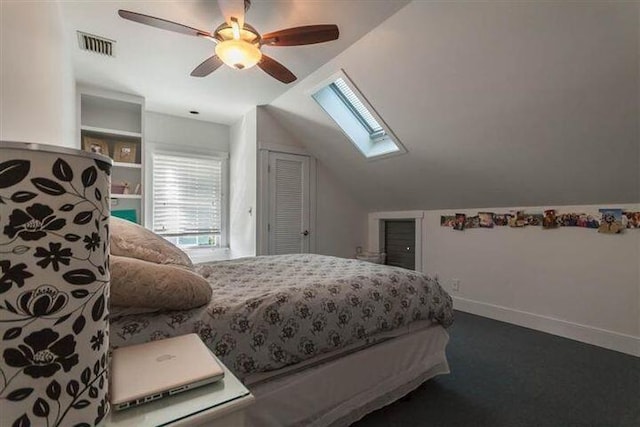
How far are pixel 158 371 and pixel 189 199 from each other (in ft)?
12.1

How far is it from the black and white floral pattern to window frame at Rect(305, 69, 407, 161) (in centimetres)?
269

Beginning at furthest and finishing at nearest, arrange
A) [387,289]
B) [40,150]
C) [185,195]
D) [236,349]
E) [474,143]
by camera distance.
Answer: [185,195] < [474,143] < [387,289] < [236,349] < [40,150]

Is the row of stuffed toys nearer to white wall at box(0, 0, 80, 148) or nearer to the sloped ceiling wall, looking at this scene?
the sloped ceiling wall

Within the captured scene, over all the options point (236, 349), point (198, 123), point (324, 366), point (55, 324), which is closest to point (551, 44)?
point (324, 366)

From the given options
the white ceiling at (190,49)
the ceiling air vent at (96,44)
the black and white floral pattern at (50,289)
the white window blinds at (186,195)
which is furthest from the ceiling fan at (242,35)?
the white window blinds at (186,195)

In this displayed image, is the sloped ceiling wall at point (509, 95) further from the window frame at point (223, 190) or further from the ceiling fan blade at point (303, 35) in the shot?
the window frame at point (223, 190)

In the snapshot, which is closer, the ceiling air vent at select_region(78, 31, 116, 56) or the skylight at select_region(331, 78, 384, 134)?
the ceiling air vent at select_region(78, 31, 116, 56)

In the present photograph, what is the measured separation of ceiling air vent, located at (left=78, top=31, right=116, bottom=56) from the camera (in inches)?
91.8

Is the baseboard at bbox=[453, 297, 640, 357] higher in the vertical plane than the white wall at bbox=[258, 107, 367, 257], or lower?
lower

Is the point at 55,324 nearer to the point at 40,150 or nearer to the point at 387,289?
the point at 40,150

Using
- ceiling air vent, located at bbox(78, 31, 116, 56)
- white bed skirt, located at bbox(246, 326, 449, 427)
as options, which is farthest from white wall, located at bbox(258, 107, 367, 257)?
white bed skirt, located at bbox(246, 326, 449, 427)

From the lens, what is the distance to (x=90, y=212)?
1.87ft

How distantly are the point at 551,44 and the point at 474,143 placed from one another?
1.00 metres

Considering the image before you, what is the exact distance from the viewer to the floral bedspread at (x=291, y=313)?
1.21m
